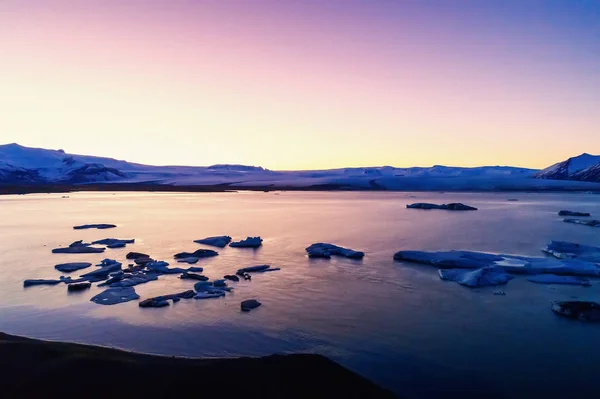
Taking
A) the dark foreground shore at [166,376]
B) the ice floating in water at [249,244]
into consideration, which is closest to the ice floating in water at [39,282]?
the dark foreground shore at [166,376]

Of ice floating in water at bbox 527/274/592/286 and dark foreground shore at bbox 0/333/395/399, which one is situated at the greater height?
ice floating in water at bbox 527/274/592/286

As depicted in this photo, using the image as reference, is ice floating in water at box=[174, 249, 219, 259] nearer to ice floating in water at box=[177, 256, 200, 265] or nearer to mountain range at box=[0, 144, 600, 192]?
ice floating in water at box=[177, 256, 200, 265]

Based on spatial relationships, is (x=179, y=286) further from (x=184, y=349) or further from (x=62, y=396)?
(x=62, y=396)

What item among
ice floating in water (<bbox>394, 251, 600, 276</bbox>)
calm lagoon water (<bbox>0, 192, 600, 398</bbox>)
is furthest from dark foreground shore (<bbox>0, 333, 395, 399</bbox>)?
ice floating in water (<bbox>394, 251, 600, 276</bbox>)

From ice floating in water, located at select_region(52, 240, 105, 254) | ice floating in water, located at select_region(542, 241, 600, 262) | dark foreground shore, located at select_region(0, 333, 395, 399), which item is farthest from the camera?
ice floating in water, located at select_region(52, 240, 105, 254)

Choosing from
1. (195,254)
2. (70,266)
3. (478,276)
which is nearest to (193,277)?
(195,254)

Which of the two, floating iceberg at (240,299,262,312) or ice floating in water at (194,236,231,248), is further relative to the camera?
ice floating in water at (194,236,231,248)
